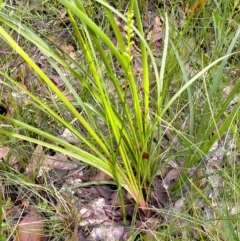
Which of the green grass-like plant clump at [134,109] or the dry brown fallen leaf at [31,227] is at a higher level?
the green grass-like plant clump at [134,109]

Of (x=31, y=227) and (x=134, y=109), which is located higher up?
(x=134, y=109)

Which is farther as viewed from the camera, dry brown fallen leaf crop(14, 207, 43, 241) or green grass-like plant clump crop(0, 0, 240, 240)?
dry brown fallen leaf crop(14, 207, 43, 241)

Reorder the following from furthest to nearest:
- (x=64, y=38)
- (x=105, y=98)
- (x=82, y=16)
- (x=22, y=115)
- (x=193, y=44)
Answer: (x=64, y=38) < (x=193, y=44) < (x=22, y=115) < (x=105, y=98) < (x=82, y=16)

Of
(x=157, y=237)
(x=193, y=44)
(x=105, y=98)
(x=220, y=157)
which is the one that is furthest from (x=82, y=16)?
(x=193, y=44)

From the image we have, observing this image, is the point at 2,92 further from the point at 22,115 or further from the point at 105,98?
the point at 105,98

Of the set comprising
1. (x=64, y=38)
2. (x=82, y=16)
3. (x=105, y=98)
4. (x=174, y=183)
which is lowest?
(x=174, y=183)

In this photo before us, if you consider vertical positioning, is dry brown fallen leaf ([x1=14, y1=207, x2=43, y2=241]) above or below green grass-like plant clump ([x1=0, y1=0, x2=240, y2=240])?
below

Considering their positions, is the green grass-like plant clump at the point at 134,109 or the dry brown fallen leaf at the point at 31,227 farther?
the dry brown fallen leaf at the point at 31,227

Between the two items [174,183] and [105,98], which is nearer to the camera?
[105,98]
